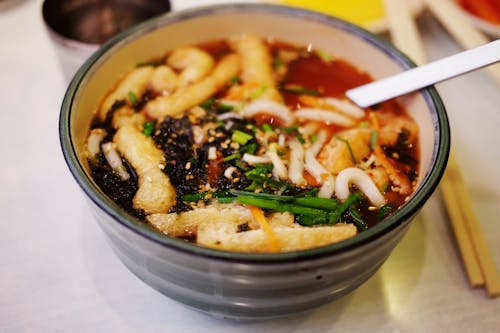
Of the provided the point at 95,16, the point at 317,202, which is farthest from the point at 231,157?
the point at 95,16

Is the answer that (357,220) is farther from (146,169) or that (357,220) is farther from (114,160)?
(114,160)

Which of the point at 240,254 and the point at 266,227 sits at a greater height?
the point at 240,254

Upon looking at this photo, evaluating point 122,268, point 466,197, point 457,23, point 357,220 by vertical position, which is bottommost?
point 122,268

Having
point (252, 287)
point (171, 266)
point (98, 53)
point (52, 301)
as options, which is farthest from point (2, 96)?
point (252, 287)

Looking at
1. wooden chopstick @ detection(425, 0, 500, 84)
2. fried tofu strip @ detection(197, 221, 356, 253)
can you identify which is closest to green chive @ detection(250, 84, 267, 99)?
fried tofu strip @ detection(197, 221, 356, 253)

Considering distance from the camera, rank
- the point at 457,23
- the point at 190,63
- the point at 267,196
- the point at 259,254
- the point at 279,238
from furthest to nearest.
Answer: the point at 457,23 → the point at 190,63 → the point at 267,196 → the point at 279,238 → the point at 259,254

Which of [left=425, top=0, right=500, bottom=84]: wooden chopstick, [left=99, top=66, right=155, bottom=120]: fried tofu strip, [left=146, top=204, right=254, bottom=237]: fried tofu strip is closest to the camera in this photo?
[left=146, top=204, right=254, bottom=237]: fried tofu strip

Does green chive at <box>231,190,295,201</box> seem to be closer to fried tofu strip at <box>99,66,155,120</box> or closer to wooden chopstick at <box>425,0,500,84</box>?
fried tofu strip at <box>99,66,155,120</box>
